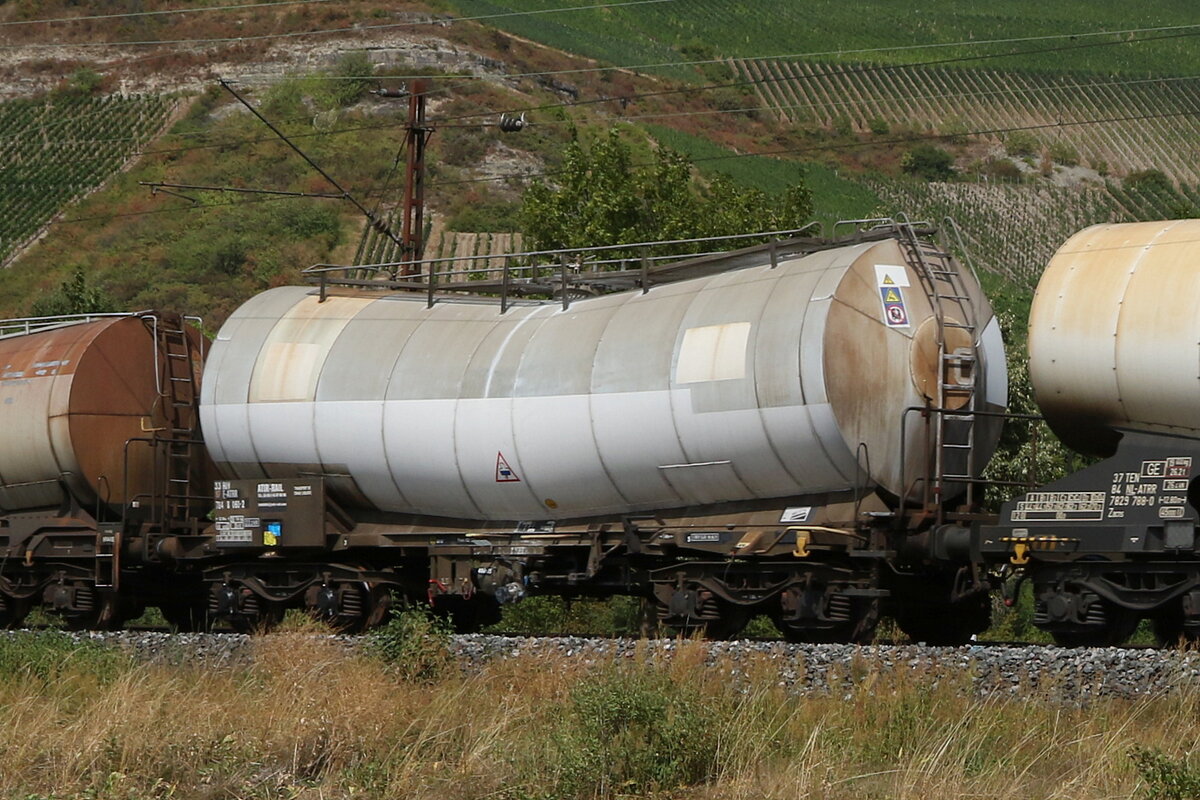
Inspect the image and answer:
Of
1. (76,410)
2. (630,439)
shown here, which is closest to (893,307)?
(630,439)

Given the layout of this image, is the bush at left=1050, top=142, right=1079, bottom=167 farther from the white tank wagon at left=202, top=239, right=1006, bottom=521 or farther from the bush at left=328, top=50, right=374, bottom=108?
the white tank wagon at left=202, top=239, right=1006, bottom=521

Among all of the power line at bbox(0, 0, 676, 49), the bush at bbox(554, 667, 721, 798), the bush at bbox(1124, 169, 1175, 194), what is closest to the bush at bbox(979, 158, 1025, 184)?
the bush at bbox(1124, 169, 1175, 194)

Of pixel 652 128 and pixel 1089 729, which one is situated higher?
pixel 652 128

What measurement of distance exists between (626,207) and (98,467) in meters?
18.6

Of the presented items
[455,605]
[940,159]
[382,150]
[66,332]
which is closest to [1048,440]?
[455,605]

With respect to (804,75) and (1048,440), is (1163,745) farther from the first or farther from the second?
(804,75)

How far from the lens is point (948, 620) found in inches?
647

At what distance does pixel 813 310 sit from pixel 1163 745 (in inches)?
226

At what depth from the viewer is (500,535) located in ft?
54.1

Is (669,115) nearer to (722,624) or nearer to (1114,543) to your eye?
(722,624)

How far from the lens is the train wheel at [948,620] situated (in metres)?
16.3

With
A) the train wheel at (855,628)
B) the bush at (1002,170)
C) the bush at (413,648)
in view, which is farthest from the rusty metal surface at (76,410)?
the bush at (1002,170)

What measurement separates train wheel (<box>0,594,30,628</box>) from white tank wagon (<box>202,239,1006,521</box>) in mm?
4198

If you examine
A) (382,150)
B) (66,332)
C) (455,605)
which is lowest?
(455,605)
